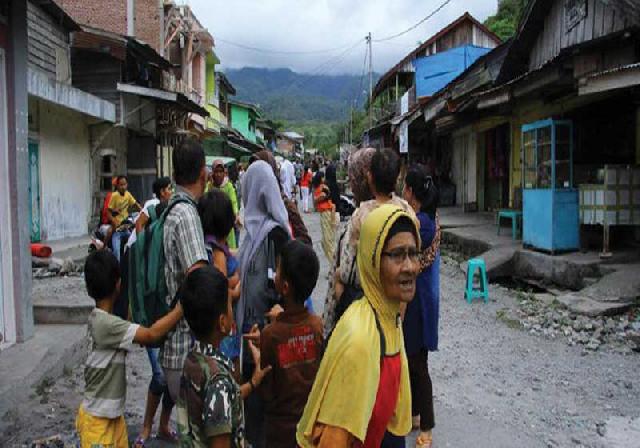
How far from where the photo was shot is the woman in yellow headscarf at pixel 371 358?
6.49 feet

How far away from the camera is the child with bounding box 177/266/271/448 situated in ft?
7.44

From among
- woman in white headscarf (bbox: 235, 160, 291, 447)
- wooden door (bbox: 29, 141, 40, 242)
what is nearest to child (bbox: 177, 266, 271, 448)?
woman in white headscarf (bbox: 235, 160, 291, 447)

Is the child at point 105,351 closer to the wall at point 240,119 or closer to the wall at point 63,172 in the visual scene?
the wall at point 63,172

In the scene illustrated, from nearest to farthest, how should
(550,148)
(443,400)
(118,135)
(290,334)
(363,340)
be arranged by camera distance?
1. (363,340)
2. (290,334)
3. (443,400)
4. (550,148)
5. (118,135)

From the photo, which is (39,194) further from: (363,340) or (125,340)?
(363,340)

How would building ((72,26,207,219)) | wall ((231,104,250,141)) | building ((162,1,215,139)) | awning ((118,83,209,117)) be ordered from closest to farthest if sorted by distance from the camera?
awning ((118,83,209,117)), building ((72,26,207,219)), building ((162,1,215,139)), wall ((231,104,250,141))

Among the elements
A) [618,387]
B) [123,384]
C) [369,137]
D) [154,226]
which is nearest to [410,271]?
[154,226]

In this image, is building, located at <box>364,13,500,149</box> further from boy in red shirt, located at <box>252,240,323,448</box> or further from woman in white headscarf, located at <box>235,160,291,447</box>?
boy in red shirt, located at <box>252,240,323,448</box>

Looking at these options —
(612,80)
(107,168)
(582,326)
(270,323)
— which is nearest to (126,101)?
(107,168)

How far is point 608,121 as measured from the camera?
995 centimetres

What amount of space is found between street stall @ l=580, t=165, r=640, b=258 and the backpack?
22.7 feet

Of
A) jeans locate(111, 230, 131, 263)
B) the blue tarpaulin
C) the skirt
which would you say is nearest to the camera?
jeans locate(111, 230, 131, 263)

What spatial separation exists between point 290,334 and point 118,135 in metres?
17.3

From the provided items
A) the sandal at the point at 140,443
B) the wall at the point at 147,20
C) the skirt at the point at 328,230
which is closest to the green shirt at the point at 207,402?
the sandal at the point at 140,443
